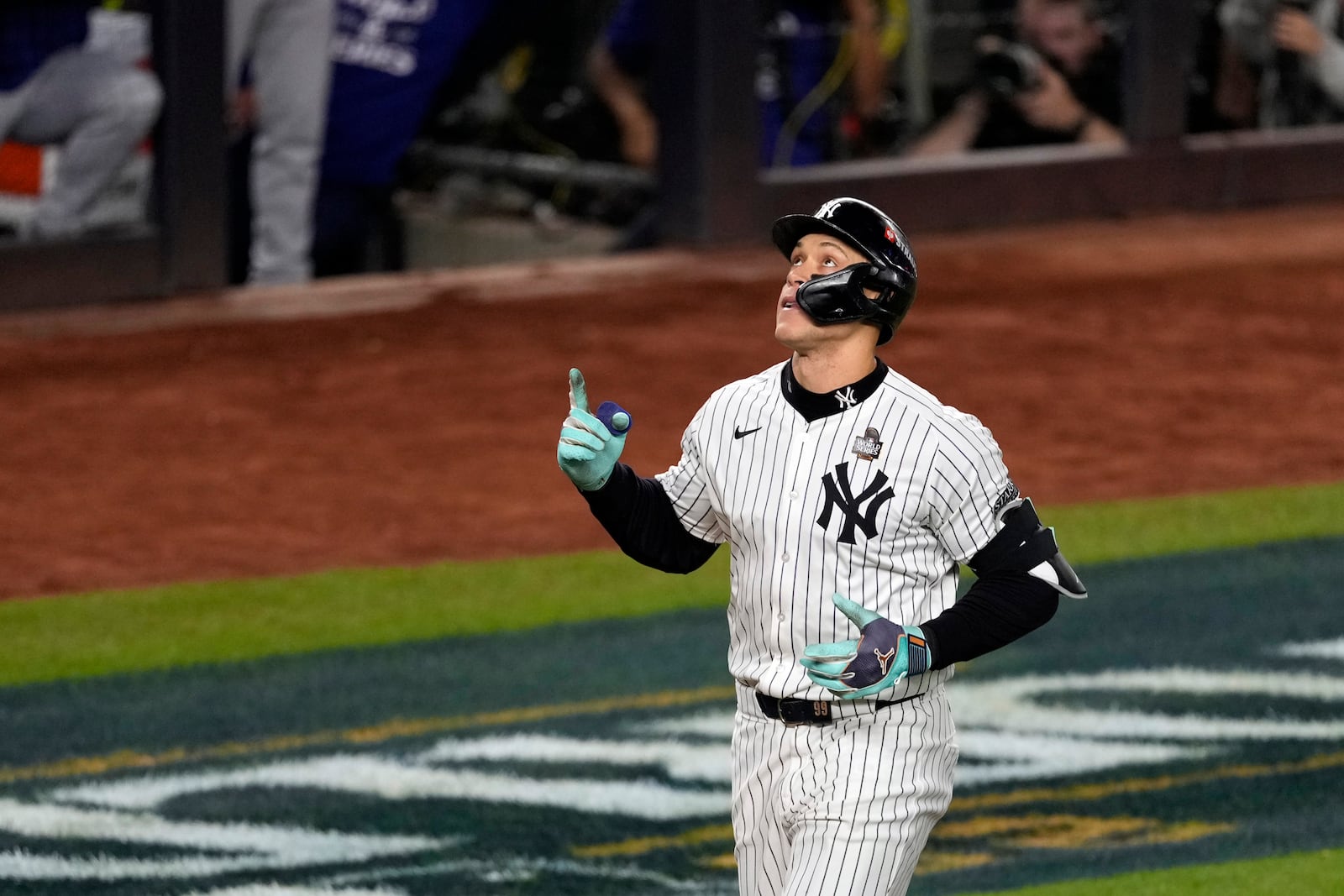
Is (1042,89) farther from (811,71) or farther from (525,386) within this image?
(525,386)

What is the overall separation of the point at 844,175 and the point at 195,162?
3.61 meters

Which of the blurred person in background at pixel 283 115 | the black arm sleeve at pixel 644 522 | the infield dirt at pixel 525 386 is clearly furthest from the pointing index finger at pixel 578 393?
A: the blurred person in background at pixel 283 115

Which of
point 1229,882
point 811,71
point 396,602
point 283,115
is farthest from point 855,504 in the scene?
point 811,71

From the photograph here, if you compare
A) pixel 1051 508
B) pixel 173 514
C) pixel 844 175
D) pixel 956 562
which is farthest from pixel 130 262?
pixel 956 562

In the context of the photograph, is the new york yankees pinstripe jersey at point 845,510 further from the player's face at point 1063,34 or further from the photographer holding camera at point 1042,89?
the player's face at point 1063,34

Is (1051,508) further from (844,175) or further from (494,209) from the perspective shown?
(494,209)

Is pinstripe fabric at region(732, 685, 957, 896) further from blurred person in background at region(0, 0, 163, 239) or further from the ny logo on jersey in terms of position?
blurred person in background at region(0, 0, 163, 239)

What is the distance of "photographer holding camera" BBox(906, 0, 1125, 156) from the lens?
12742 millimetres

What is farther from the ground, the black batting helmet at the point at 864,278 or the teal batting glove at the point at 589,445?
the black batting helmet at the point at 864,278

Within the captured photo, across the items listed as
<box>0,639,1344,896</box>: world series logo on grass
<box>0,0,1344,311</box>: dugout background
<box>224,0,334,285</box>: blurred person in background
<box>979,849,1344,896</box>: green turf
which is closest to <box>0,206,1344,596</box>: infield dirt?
<box>0,0,1344,311</box>: dugout background

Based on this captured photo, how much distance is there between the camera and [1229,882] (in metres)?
4.71

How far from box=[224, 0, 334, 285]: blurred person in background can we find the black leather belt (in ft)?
28.0

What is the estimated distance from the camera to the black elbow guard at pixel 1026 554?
3.36 metres

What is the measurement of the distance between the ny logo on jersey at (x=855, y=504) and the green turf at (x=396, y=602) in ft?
12.1
